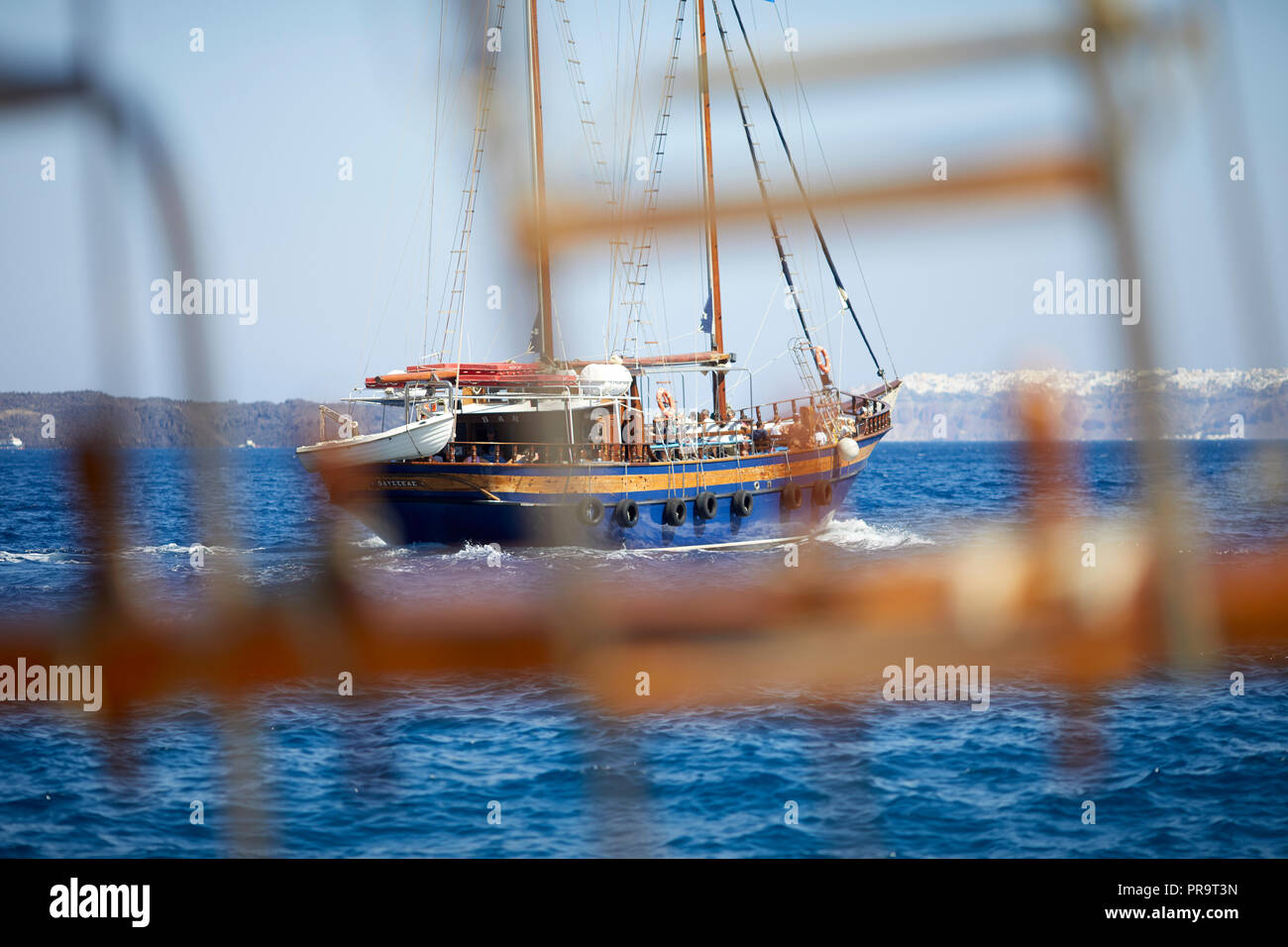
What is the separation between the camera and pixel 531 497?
93.1ft

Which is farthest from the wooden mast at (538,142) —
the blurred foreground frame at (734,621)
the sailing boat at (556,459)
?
the blurred foreground frame at (734,621)

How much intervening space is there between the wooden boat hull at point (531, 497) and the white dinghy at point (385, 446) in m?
1.49

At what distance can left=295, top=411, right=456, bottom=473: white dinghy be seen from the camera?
80.8 ft

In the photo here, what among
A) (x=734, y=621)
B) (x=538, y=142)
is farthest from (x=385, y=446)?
(x=734, y=621)

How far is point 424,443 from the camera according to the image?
25.7 metres

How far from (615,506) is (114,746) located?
2545cm

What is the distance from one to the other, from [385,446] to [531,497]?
15.4 ft

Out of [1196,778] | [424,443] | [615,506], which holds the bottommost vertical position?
[1196,778]

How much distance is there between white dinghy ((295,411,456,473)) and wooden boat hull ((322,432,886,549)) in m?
1.49

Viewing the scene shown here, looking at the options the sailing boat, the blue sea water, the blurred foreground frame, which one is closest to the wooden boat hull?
the sailing boat

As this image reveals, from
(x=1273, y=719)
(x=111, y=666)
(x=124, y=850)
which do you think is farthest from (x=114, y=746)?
(x=1273, y=719)

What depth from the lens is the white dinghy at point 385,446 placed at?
24.6 meters

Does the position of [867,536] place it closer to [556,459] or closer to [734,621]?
[556,459]

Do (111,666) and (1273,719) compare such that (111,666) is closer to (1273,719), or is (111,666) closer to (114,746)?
(114,746)
